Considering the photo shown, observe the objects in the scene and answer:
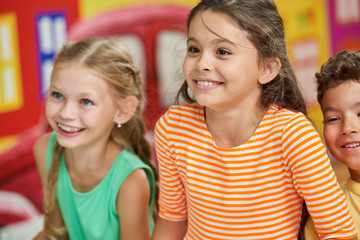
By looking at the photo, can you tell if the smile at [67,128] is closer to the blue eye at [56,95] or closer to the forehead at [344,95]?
the blue eye at [56,95]

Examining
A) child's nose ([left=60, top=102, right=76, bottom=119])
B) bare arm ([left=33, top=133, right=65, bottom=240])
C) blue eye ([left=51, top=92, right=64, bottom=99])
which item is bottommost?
bare arm ([left=33, top=133, right=65, bottom=240])

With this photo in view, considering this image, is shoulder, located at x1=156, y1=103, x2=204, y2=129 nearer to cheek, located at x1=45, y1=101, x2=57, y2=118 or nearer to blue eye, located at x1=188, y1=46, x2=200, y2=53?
blue eye, located at x1=188, y1=46, x2=200, y2=53

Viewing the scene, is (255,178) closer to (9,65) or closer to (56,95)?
(56,95)

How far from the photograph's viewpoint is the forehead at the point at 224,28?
1.14m

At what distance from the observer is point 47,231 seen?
1.66 meters

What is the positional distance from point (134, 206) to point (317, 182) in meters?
0.61

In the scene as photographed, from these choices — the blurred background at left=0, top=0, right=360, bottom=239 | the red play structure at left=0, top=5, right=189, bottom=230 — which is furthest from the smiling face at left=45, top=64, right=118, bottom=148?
the red play structure at left=0, top=5, right=189, bottom=230

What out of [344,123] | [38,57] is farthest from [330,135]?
[38,57]

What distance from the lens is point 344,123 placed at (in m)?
1.20

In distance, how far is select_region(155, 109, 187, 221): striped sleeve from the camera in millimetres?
1323

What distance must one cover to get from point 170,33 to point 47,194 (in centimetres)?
140

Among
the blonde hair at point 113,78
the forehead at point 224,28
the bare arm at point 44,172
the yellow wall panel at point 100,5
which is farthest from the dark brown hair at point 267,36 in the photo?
the yellow wall panel at point 100,5

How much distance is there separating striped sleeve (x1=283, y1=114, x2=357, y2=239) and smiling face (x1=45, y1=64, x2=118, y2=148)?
2.08 ft

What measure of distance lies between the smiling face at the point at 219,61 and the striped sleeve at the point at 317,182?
167 mm
